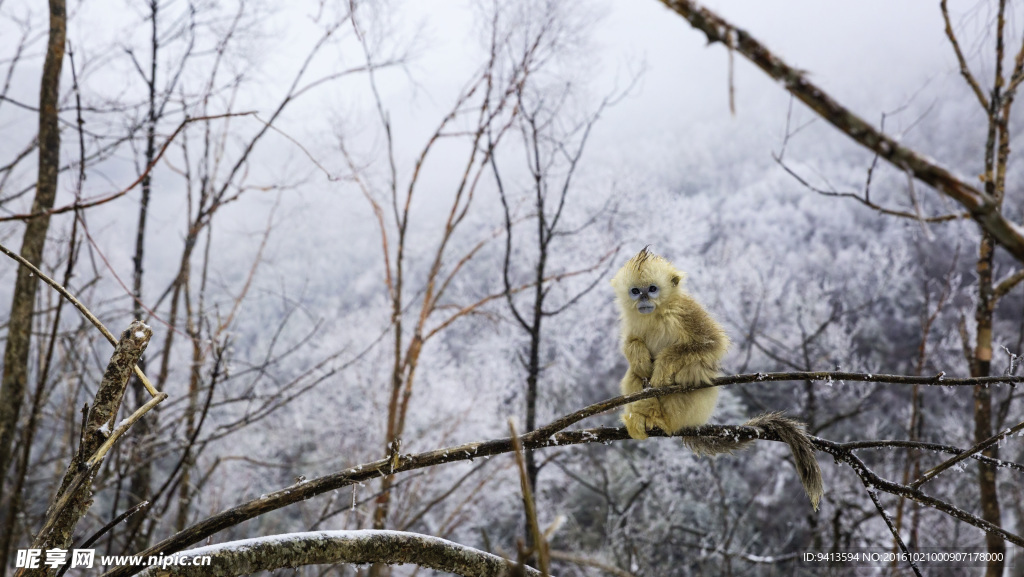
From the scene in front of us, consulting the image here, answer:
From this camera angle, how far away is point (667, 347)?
1.33m

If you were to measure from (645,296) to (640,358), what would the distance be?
0.55 feet

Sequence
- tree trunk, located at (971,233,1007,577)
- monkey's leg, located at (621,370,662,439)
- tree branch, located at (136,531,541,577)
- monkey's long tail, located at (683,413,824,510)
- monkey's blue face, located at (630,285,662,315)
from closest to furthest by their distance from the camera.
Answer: tree branch, located at (136,531,541,577) → monkey's long tail, located at (683,413,824,510) → monkey's leg, located at (621,370,662,439) → monkey's blue face, located at (630,285,662,315) → tree trunk, located at (971,233,1007,577)

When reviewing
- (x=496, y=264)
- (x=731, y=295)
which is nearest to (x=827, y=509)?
(x=731, y=295)

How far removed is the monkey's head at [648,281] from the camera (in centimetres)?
134

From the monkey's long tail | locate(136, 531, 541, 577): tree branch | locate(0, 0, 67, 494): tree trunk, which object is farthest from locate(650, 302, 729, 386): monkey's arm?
locate(0, 0, 67, 494): tree trunk

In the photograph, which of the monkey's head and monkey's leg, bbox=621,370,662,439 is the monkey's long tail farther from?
the monkey's head

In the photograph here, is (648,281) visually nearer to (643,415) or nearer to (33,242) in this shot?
(643,415)

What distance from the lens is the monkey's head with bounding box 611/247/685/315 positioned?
1.34m

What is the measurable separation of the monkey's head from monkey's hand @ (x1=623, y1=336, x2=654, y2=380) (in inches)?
3.3

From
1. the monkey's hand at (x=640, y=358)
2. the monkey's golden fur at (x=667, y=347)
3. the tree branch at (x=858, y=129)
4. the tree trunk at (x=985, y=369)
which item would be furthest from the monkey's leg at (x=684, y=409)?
the tree trunk at (x=985, y=369)

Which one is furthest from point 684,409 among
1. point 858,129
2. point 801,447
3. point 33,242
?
point 33,242

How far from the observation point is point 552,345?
730 centimetres

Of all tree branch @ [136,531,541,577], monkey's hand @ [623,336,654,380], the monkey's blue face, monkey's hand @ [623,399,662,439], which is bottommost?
tree branch @ [136,531,541,577]

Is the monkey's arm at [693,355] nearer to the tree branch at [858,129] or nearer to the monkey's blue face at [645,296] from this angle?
the monkey's blue face at [645,296]
